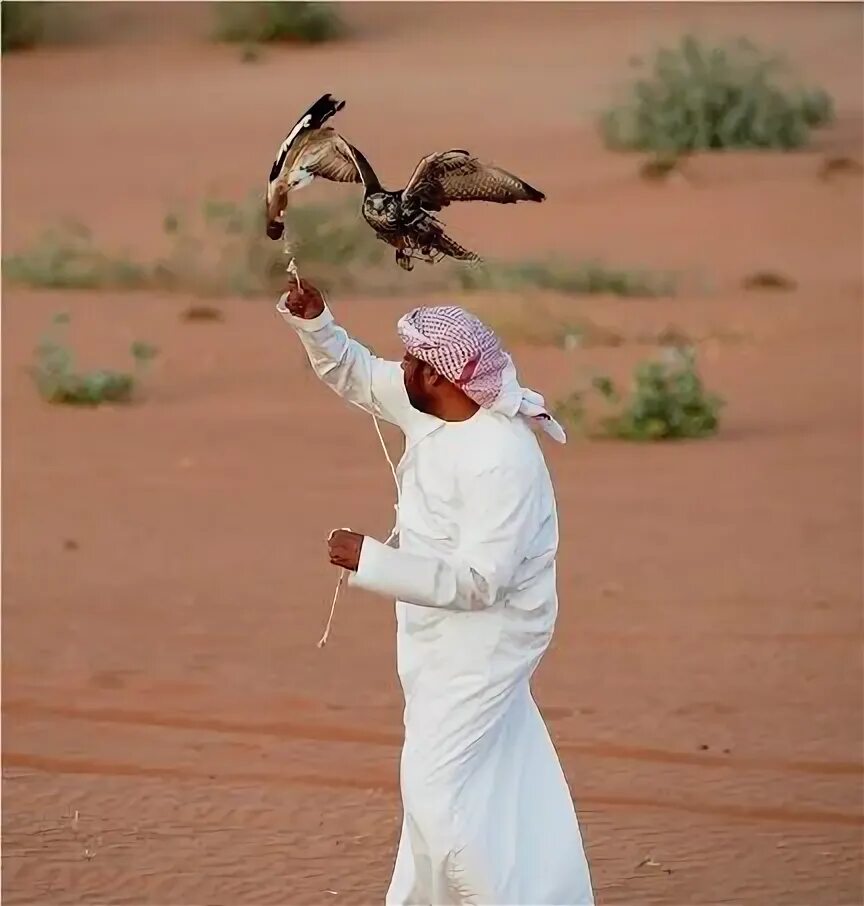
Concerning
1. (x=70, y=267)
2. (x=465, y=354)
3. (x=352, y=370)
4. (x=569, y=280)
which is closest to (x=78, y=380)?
(x=70, y=267)

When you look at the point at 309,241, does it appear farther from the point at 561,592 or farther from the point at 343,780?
the point at 343,780

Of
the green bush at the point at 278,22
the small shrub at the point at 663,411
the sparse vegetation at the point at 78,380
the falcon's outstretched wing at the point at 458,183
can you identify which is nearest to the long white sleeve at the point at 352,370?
the falcon's outstretched wing at the point at 458,183

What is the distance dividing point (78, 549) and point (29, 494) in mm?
1380

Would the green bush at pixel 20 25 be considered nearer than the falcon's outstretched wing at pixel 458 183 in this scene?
No

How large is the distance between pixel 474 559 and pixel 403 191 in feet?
3.10

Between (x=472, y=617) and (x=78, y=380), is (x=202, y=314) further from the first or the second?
(x=472, y=617)

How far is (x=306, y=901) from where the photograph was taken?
617 centimetres

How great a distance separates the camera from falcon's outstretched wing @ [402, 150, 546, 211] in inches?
187

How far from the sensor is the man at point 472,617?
460 cm

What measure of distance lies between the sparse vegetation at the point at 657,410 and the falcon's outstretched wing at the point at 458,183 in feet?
28.2

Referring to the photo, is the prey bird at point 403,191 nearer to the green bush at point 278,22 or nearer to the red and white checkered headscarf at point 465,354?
the red and white checkered headscarf at point 465,354

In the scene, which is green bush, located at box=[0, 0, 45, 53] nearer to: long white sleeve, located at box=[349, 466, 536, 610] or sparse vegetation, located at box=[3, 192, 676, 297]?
sparse vegetation, located at box=[3, 192, 676, 297]

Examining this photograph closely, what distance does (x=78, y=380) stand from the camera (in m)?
14.6

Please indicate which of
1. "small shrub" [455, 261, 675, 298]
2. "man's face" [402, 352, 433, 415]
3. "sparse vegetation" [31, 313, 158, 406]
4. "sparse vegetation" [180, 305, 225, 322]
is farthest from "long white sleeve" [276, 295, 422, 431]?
"small shrub" [455, 261, 675, 298]
